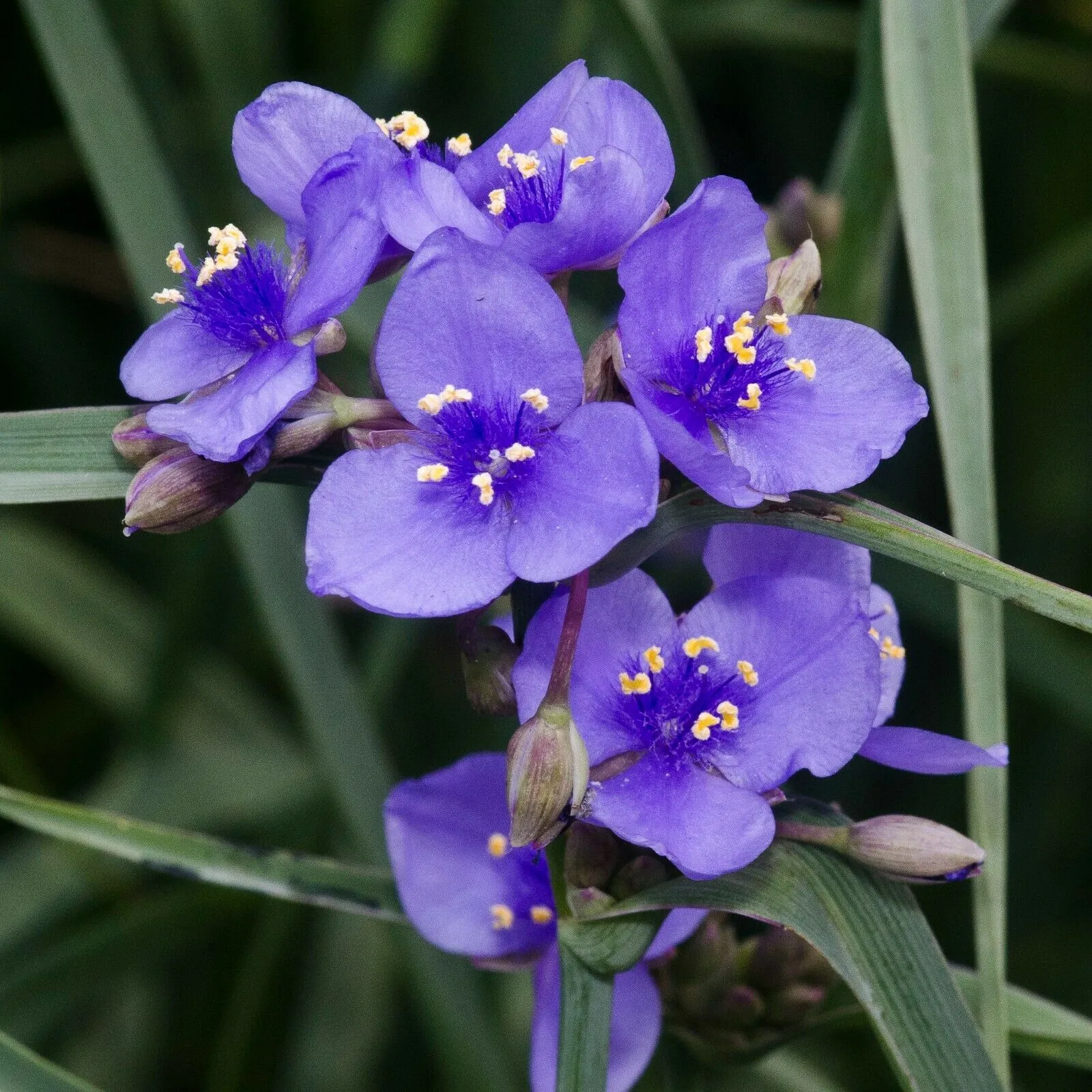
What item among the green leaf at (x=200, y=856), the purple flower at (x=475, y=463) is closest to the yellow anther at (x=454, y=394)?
the purple flower at (x=475, y=463)

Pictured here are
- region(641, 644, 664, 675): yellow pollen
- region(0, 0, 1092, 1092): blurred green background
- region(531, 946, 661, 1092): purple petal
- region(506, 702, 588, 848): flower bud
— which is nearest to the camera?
region(506, 702, 588, 848): flower bud

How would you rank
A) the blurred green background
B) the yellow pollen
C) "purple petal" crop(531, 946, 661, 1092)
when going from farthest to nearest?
the blurred green background < "purple petal" crop(531, 946, 661, 1092) < the yellow pollen

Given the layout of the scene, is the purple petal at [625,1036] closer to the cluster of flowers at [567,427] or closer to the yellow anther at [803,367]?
the cluster of flowers at [567,427]

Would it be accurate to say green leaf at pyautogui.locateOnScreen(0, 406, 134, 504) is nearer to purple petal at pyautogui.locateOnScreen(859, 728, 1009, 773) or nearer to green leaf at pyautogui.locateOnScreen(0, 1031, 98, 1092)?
green leaf at pyautogui.locateOnScreen(0, 1031, 98, 1092)

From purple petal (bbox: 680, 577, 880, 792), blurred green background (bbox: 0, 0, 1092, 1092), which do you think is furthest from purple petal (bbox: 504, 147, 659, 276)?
blurred green background (bbox: 0, 0, 1092, 1092)

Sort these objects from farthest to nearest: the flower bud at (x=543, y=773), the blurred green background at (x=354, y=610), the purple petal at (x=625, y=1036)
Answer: the blurred green background at (x=354, y=610) → the purple petal at (x=625, y=1036) → the flower bud at (x=543, y=773)
